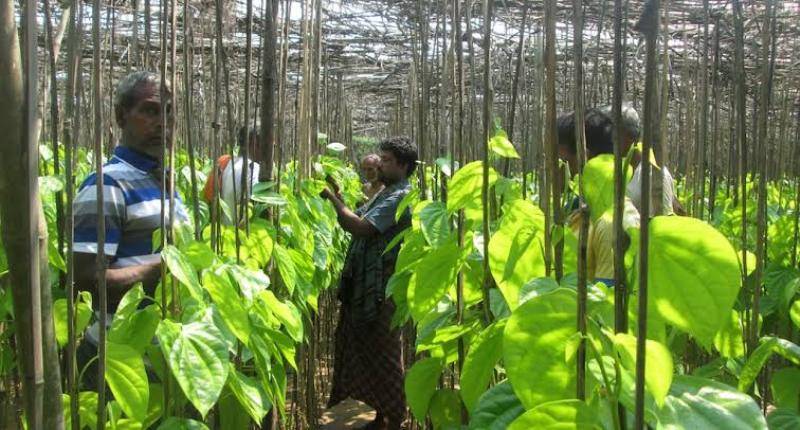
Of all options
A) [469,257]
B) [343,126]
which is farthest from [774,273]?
[343,126]

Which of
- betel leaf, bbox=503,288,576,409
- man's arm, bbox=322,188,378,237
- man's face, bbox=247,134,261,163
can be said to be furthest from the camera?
man's arm, bbox=322,188,378,237

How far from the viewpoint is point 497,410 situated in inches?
32.0

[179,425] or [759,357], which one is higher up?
[759,357]

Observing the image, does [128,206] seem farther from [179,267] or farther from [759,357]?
[759,357]

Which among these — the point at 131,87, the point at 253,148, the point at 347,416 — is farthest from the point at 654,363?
the point at 347,416

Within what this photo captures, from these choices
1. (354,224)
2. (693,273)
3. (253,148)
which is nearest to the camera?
(693,273)

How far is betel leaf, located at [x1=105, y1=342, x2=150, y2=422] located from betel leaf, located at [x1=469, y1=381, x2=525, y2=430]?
41cm

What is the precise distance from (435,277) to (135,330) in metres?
0.48

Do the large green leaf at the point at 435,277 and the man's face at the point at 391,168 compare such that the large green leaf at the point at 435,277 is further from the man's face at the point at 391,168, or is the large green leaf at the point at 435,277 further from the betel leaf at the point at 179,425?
the man's face at the point at 391,168

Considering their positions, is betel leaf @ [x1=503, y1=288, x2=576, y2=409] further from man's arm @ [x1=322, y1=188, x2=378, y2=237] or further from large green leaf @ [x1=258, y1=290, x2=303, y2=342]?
man's arm @ [x1=322, y1=188, x2=378, y2=237]

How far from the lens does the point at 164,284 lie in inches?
40.1

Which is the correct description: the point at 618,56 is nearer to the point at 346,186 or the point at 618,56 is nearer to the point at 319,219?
→ the point at 319,219

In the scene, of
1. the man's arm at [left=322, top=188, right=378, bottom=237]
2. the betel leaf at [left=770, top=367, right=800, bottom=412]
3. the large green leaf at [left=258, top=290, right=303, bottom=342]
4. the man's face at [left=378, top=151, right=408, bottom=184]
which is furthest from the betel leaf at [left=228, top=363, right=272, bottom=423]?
the man's face at [left=378, top=151, right=408, bottom=184]

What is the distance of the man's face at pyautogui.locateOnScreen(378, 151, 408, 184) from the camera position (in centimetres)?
288
